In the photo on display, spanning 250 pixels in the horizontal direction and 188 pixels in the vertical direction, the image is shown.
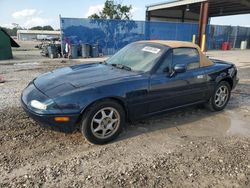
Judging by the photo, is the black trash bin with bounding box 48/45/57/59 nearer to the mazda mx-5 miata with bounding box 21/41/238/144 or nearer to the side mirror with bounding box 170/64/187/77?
the mazda mx-5 miata with bounding box 21/41/238/144

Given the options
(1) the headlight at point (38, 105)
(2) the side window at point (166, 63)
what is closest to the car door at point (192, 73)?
(2) the side window at point (166, 63)

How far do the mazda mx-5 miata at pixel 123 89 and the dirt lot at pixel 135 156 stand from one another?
36 cm

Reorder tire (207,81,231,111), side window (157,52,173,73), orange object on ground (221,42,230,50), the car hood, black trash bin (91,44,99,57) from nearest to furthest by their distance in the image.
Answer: the car hood, side window (157,52,173,73), tire (207,81,231,111), black trash bin (91,44,99,57), orange object on ground (221,42,230,50)

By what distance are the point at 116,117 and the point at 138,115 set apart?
41 cm

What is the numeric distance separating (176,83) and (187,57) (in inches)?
26.6

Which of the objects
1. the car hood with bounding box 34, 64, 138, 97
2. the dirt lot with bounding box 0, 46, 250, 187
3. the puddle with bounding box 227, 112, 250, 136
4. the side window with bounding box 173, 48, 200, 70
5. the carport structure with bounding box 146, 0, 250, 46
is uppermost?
the carport structure with bounding box 146, 0, 250, 46

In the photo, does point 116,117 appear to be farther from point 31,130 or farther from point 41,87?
point 31,130

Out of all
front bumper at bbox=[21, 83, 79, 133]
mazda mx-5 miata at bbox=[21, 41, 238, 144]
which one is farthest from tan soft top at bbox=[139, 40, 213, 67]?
front bumper at bbox=[21, 83, 79, 133]

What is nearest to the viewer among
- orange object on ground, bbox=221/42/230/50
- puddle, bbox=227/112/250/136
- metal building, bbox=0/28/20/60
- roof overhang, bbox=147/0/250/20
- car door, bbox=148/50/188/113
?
car door, bbox=148/50/188/113

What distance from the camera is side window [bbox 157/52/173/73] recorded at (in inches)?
153

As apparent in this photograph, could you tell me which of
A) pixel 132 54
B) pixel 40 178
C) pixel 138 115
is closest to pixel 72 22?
pixel 132 54

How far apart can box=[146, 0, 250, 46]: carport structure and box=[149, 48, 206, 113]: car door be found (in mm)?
15960

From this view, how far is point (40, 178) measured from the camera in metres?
2.63

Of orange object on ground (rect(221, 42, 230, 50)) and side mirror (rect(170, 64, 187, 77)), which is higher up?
side mirror (rect(170, 64, 187, 77))
